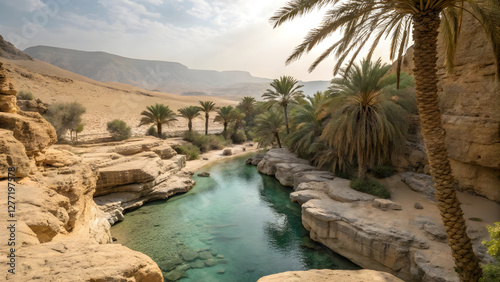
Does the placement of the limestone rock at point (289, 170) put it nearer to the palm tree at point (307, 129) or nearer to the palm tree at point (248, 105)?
the palm tree at point (307, 129)

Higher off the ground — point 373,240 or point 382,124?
point 382,124

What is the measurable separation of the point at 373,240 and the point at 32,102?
28.3 metres

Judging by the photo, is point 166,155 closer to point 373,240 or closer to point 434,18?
point 373,240

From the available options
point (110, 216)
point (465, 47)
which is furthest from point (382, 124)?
point (110, 216)

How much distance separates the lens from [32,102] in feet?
68.8

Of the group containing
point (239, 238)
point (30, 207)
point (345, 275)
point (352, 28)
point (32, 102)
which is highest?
point (352, 28)

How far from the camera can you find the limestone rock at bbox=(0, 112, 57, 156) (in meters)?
6.38

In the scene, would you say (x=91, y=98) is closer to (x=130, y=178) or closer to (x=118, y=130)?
(x=118, y=130)

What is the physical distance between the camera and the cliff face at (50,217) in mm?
3193

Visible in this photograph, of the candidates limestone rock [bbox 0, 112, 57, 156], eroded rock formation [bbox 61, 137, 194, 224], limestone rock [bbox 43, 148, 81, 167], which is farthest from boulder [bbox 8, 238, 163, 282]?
eroded rock formation [bbox 61, 137, 194, 224]

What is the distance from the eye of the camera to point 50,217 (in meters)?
4.82

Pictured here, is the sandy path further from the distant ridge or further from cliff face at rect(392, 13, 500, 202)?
the distant ridge

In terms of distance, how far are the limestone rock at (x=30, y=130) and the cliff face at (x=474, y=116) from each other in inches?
593

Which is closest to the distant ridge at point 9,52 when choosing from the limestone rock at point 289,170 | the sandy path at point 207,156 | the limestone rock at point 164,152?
the sandy path at point 207,156
